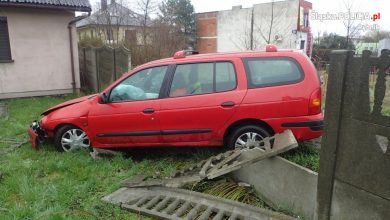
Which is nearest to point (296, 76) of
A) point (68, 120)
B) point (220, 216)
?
point (220, 216)

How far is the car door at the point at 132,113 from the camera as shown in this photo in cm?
533

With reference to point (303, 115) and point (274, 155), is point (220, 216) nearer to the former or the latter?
point (274, 155)

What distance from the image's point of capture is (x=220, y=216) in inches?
147

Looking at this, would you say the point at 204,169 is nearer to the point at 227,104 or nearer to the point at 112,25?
the point at 227,104

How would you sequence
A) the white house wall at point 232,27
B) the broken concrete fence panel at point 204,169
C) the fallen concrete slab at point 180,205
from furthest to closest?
1. the white house wall at point 232,27
2. the broken concrete fence panel at point 204,169
3. the fallen concrete slab at point 180,205

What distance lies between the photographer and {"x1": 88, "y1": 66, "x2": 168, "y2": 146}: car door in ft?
17.5

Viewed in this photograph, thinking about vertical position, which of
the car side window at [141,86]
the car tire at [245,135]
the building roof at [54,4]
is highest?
the building roof at [54,4]

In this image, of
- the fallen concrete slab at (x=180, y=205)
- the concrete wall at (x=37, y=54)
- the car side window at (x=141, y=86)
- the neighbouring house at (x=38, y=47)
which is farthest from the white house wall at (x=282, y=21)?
the fallen concrete slab at (x=180, y=205)

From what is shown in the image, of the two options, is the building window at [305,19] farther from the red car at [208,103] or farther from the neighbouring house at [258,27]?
the red car at [208,103]

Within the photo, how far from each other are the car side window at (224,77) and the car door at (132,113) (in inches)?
34.3

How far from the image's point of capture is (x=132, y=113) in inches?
212

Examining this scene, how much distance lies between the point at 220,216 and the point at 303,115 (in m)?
1.95

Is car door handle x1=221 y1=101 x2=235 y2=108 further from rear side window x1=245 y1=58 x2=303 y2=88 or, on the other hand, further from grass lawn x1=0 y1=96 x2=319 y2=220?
grass lawn x1=0 y1=96 x2=319 y2=220

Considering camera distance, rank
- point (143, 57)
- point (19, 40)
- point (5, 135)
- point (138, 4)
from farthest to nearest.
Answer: point (138, 4) → point (143, 57) → point (19, 40) → point (5, 135)
